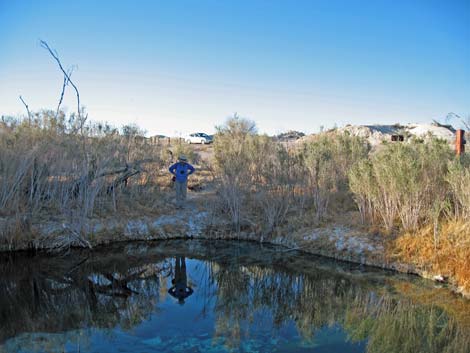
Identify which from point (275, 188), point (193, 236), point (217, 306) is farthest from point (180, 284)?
point (275, 188)

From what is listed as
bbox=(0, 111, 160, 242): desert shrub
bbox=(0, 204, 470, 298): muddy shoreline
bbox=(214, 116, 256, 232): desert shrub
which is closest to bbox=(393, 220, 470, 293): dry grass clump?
bbox=(0, 204, 470, 298): muddy shoreline

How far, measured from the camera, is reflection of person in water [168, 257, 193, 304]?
779 cm

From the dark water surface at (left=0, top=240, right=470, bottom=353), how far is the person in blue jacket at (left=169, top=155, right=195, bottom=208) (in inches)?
116

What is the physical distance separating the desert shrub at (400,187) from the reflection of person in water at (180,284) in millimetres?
4760

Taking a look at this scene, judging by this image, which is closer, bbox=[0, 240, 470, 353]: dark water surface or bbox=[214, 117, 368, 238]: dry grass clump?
bbox=[0, 240, 470, 353]: dark water surface

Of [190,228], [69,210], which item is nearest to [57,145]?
[69,210]

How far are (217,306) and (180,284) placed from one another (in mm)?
1448

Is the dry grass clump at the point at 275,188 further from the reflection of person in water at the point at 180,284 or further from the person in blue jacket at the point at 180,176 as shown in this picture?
the reflection of person in water at the point at 180,284

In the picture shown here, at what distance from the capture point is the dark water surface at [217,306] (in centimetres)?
581

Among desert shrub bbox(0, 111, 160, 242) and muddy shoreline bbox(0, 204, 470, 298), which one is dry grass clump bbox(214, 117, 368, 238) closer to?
muddy shoreline bbox(0, 204, 470, 298)

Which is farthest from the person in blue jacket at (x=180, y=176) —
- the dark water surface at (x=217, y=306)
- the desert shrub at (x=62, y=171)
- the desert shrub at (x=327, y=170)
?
the desert shrub at (x=327, y=170)

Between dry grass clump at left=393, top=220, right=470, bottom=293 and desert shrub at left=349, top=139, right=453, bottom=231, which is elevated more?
desert shrub at left=349, top=139, right=453, bottom=231

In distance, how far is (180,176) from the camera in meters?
12.8

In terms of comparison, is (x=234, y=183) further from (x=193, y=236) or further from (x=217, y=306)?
(x=217, y=306)
